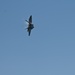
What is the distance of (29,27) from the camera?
10844 centimetres

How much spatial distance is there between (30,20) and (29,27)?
335 centimetres

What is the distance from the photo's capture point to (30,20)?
109 metres
